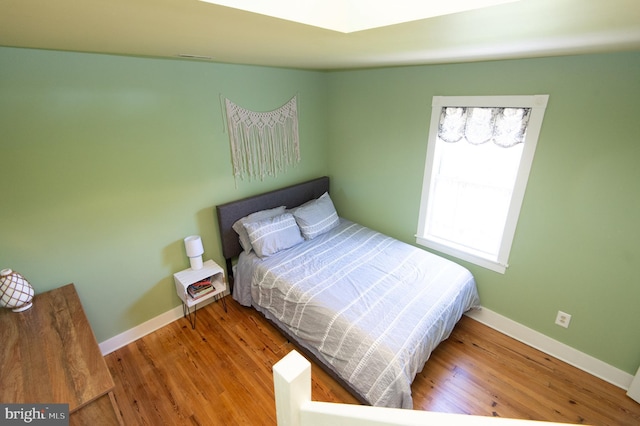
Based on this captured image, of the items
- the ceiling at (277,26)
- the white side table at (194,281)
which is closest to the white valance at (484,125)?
the ceiling at (277,26)

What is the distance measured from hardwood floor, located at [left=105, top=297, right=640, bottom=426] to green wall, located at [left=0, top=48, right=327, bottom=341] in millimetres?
447

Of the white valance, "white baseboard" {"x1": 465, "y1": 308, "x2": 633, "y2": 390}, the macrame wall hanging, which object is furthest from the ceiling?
"white baseboard" {"x1": 465, "y1": 308, "x2": 633, "y2": 390}

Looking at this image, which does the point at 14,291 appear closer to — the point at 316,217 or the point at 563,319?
the point at 316,217

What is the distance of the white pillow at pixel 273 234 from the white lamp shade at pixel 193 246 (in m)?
0.42

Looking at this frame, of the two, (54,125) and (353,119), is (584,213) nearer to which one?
(353,119)

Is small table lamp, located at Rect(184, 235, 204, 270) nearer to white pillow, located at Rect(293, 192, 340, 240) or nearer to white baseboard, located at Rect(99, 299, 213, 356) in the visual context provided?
white baseboard, located at Rect(99, 299, 213, 356)

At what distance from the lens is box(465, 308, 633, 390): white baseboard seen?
207 cm

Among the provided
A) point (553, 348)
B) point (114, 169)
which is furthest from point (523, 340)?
point (114, 169)

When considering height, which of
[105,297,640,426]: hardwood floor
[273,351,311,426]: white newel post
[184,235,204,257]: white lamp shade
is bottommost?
[105,297,640,426]: hardwood floor

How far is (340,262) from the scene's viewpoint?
8.45 ft

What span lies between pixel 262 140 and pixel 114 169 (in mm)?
1248

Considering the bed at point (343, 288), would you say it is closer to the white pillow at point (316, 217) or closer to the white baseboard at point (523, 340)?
the white pillow at point (316, 217)

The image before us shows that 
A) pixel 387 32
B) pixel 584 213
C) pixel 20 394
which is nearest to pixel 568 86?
pixel 584 213

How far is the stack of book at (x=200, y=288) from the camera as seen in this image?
2517 mm
